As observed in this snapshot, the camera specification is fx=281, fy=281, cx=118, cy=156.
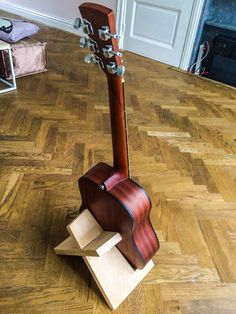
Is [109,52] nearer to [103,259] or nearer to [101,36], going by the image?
[101,36]

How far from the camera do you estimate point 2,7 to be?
4.45m

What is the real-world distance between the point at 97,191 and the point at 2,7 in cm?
468

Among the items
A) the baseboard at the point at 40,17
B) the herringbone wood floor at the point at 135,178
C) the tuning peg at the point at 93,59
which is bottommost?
the baseboard at the point at 40,17

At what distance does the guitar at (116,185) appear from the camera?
69cm

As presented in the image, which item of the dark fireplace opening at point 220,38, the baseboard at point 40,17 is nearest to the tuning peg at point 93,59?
the dark fireplace opening at point 220,38

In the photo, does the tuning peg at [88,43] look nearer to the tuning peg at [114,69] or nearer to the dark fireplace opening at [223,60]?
the tuning peg at [114,69]

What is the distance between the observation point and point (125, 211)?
0.82m

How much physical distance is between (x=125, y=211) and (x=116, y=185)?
9 centimetres

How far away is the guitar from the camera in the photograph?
0.69 m

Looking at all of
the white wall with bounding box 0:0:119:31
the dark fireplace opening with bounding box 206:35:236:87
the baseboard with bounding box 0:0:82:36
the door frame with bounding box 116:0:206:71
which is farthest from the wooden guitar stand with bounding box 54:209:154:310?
the baseboard with bounding box 0:0:82:36

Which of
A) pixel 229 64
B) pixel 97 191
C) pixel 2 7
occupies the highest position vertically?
pixel 97 191

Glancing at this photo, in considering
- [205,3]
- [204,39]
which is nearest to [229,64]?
[204,39]

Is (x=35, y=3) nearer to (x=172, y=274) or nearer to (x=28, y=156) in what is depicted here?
(x=28, y=156)

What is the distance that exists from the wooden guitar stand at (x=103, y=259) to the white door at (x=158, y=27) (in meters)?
2.39
